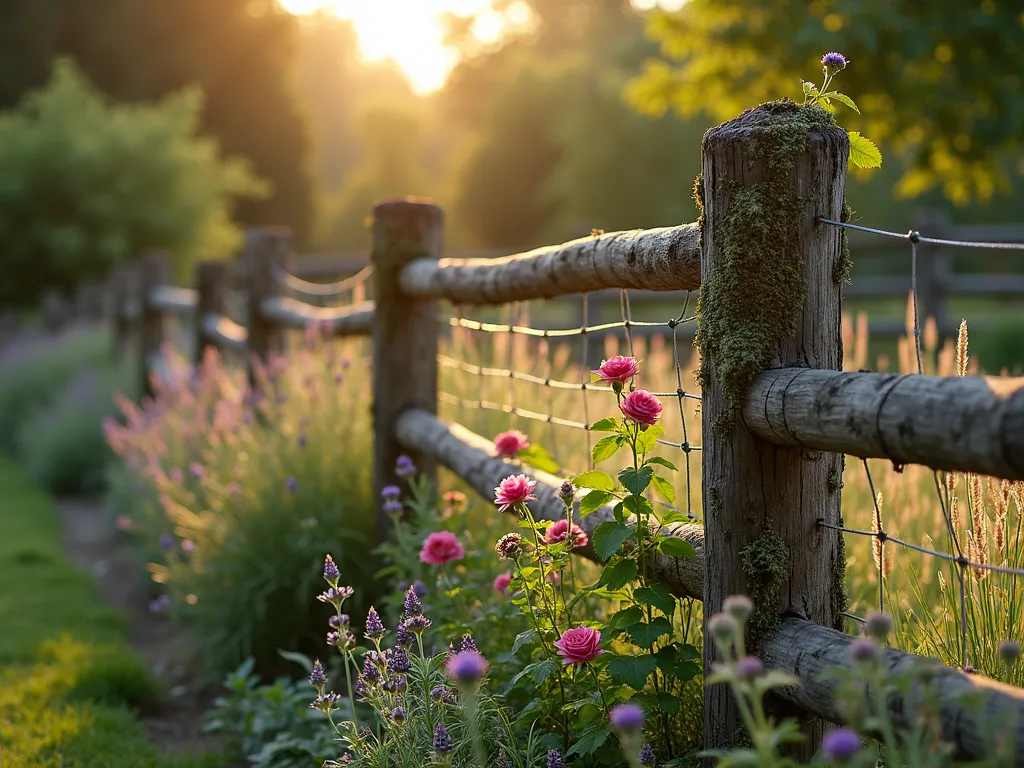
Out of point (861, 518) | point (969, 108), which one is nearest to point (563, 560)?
point (861, 518)

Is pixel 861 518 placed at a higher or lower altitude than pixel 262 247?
lower

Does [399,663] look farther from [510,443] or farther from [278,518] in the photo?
[278,518]

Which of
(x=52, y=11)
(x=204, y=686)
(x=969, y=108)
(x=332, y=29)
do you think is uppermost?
(x=332, y=29)

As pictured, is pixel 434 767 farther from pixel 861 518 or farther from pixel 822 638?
pixel 861 518

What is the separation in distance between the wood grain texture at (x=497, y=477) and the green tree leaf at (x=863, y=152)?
75 cm

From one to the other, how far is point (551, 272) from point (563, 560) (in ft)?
2.81

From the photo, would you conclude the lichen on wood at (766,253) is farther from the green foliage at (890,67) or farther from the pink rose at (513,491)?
the green foliage at (890,67)

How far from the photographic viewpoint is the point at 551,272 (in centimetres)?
263

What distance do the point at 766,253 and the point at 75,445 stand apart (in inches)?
309

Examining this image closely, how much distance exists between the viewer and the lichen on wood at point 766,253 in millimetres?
1702

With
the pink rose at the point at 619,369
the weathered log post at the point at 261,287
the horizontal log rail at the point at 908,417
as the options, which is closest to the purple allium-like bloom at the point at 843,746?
the horizontal log rail at the point at 908,417

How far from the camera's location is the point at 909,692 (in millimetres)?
1391

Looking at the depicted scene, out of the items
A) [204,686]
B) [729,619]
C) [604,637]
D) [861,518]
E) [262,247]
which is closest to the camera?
[729,619]

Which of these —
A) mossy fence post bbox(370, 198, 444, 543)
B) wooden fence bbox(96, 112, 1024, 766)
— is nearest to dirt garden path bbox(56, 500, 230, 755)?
mossy fence post bbox(370, 198, 444, 543)
